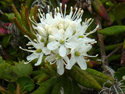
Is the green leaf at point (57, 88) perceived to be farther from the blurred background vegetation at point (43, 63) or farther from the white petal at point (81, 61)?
the white petal at point (81, 61)

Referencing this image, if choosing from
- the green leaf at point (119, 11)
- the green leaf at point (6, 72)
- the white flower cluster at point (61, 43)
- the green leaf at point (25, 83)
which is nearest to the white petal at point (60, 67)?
the white flower cluster at point (61, 43)

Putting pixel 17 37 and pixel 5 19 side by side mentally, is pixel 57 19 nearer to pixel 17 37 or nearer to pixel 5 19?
pixel 17 37

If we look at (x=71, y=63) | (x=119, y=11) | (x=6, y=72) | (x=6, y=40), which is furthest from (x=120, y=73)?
(x=6, y=40)

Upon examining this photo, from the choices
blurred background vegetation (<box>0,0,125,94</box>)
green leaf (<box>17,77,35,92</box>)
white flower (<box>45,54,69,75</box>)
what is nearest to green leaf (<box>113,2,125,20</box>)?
blurred background vegetation (<box>0,0,125,94</box>)

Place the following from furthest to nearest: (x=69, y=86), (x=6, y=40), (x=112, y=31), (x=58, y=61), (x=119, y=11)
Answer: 1. (x=6, y=40)
2. (x=119, y=11)
3. (x=112, y=31)
4. (x=69, y=86)
5. (x=58, y=61)

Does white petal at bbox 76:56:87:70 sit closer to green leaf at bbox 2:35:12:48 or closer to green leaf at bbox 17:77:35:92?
green leaf at bbox 17:77:35:92

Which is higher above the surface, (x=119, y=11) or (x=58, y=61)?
(x=119, y=11)

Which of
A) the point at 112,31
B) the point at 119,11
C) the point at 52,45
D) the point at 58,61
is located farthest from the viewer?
the point at 119,11

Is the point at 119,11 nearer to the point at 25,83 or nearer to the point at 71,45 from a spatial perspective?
the point at 71,45
